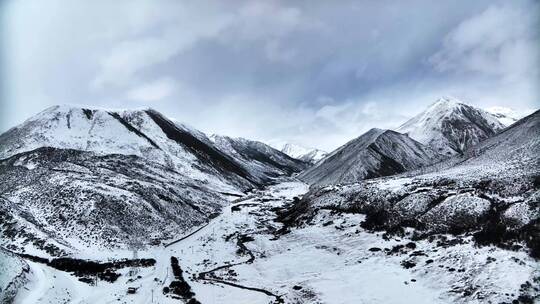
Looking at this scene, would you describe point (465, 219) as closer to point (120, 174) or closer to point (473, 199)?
point (473, 199)

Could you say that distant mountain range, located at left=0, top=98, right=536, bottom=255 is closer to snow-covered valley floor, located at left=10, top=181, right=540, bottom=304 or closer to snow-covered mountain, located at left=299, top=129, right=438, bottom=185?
snow-covered mountain, located at left=299, top=129, right=438, bottom=185

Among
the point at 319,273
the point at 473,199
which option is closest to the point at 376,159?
the point at 473,199

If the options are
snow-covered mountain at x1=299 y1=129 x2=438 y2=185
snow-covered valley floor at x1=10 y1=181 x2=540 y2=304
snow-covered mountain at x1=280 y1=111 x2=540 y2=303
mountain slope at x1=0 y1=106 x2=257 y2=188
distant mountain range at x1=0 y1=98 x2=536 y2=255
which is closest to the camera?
snow-covered mountain at x1=280 y1=111 x2=540 y2=303

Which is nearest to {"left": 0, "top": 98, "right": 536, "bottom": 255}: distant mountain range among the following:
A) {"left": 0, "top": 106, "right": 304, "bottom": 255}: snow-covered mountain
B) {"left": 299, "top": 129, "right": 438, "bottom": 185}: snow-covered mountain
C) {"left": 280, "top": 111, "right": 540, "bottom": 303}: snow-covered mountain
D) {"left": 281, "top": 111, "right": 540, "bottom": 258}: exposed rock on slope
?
{"left": 0, "top": 106, "right": 304, "bottom": 255}: snow-covered mountain

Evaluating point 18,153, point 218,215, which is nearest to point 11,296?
point 218,215

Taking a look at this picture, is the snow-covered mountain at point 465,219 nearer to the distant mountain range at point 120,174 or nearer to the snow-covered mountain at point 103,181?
the distant mountain range at point 120,174
